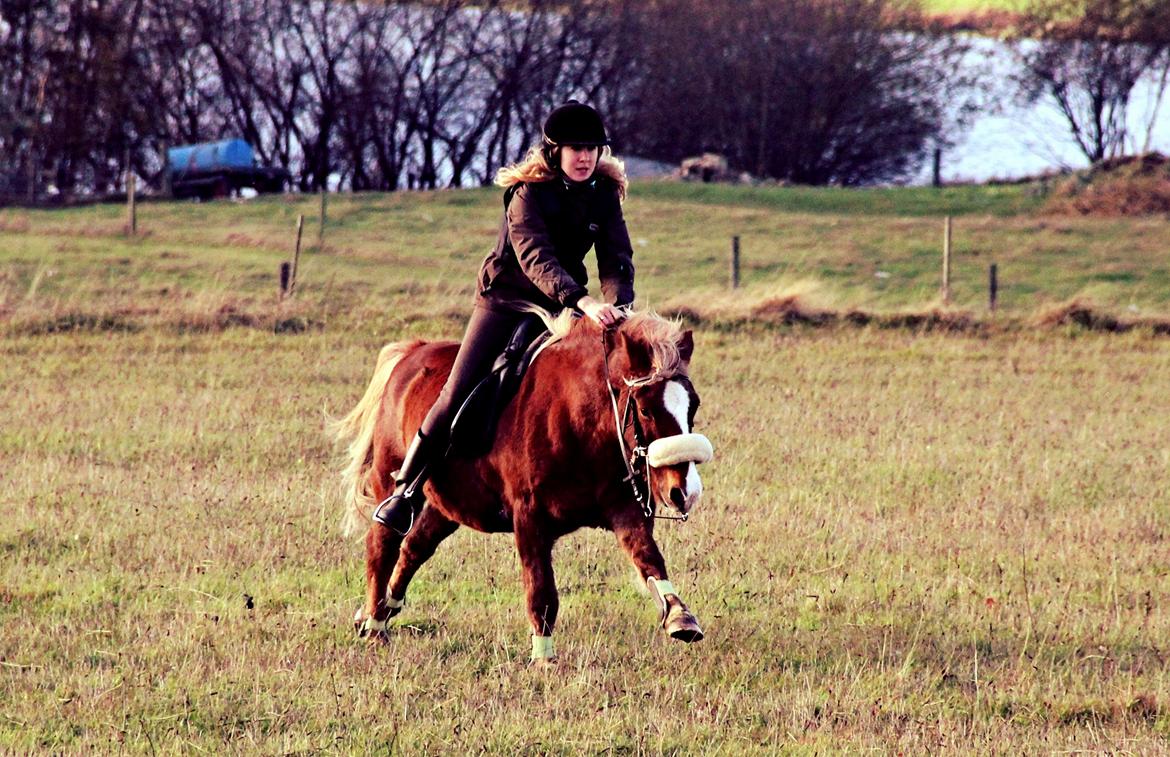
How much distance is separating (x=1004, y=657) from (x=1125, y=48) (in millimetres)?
52683

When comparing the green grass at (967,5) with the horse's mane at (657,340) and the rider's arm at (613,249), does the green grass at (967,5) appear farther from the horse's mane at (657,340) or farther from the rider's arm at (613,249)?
→ the horse's mane at (657,340)

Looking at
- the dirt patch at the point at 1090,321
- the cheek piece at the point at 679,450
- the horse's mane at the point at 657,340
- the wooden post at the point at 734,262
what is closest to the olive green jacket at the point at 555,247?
the horse's mane at the point at 657,340

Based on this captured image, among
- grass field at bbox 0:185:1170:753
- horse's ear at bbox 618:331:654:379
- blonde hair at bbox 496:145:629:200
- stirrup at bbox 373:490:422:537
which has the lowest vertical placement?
grass field at bbox 0:185:1170:753

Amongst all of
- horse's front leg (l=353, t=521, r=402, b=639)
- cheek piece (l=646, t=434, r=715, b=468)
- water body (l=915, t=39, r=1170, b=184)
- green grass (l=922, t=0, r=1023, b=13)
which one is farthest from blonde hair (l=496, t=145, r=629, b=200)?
green grass (l=922, t=0, r=1023, b=13)

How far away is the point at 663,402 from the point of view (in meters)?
5.74

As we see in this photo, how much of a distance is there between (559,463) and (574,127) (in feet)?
4.84

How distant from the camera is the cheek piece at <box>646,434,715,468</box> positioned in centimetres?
553

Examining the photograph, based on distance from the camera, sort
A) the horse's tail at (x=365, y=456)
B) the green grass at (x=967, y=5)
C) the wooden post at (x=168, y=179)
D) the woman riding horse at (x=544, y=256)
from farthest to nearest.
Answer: the green grass at (x=967, y=5), the wooden post at (x=168, y=179), the horse's tail at (x=365, y=456), the woman riding horse at (x=544, y=256)

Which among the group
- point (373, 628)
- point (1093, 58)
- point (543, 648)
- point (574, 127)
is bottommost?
point (373, 628)

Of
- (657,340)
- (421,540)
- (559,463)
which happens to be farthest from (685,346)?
(421,540)

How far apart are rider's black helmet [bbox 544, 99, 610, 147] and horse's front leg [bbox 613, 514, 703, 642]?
1.66 m

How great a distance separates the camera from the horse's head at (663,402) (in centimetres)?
554

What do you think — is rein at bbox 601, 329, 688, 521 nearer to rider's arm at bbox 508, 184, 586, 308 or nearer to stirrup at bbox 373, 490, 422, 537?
rider's arm at bbox 508, 184, 586, 308

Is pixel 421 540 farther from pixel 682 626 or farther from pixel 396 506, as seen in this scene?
pixel 682 626
